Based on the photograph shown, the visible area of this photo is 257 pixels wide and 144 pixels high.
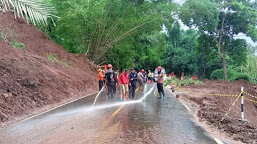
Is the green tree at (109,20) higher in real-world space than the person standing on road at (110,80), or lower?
higher

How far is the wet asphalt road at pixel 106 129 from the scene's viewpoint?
21.2ft

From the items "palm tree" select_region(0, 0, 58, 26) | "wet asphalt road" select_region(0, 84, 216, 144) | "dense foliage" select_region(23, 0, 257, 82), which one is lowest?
"wet asphalt road" select_region(0, 84, 216, 144)

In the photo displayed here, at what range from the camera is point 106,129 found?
7445mm

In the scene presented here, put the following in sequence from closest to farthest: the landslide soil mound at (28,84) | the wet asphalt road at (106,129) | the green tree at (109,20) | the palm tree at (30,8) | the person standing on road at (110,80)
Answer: the palm tree at (30,8)
the wet asphalt road at (106,129)
the landslide soil mound at (28,84)
the person standing on road at (110,80)
the green tree at (109,20)

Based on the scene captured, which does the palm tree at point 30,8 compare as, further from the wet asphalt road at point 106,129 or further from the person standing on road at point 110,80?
the person standing on road at point 110,80

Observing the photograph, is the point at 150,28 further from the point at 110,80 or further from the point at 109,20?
the point at 110,80

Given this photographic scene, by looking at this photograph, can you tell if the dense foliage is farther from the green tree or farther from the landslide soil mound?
the landslide soil mound

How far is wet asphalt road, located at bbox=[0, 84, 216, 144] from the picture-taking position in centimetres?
647

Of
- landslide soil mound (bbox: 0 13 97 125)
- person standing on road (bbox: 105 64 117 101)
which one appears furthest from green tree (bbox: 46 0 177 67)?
person standing on road (bbox: 105 64 117 101)

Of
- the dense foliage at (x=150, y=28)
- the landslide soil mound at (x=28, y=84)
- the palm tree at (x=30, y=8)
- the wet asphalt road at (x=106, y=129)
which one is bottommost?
the wet asphalt road at (x=106, y=129)

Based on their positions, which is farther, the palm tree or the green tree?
the green tree

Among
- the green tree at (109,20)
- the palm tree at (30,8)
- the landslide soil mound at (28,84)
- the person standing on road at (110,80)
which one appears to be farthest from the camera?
the green tree at (109,20)

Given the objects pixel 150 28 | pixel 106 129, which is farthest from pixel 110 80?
pixel 150 28

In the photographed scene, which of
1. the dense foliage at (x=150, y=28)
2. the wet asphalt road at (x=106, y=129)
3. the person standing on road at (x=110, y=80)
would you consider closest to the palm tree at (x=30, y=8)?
the wet asphalt road at (x=106, y=129)
